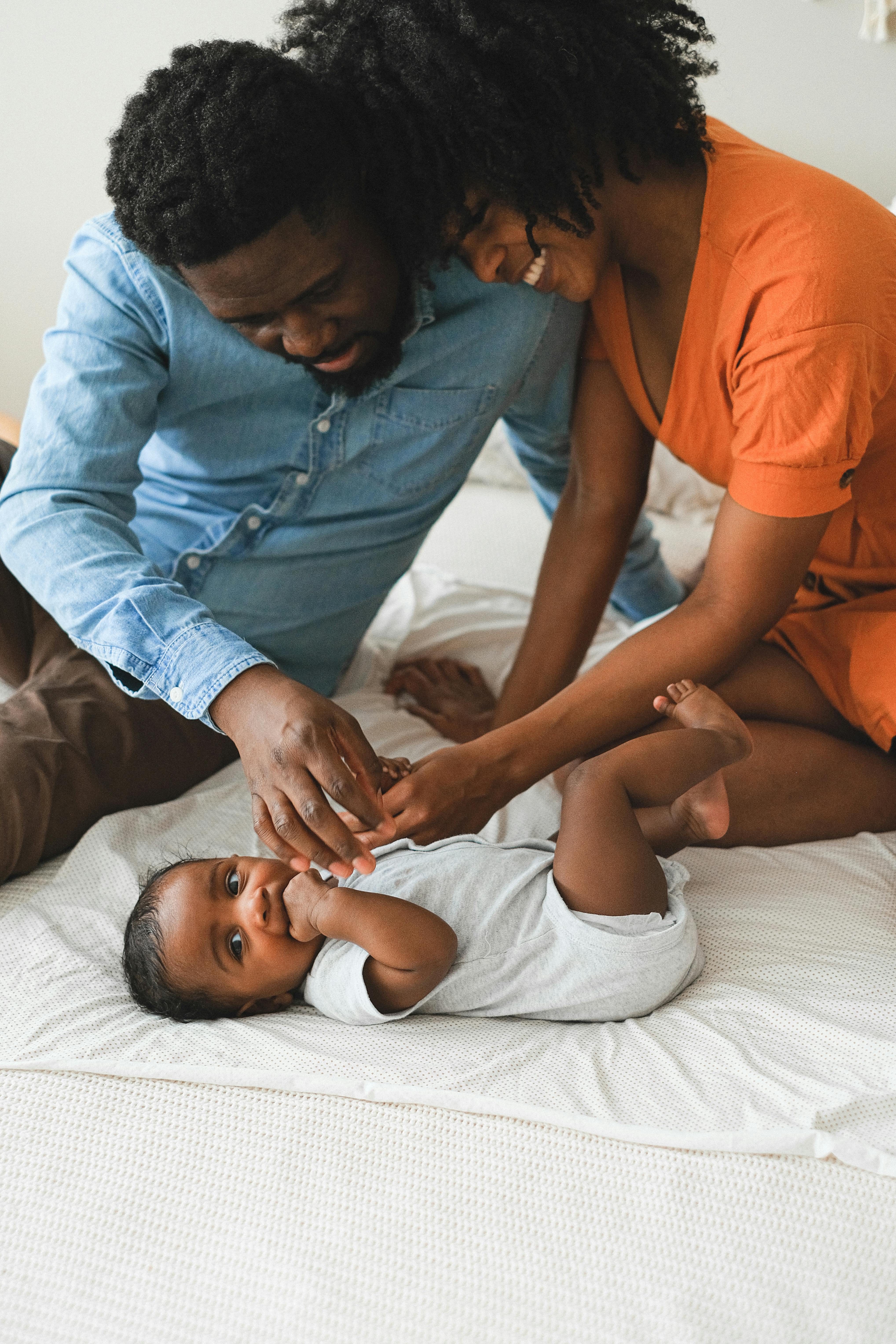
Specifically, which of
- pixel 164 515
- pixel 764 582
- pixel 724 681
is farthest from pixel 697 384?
pixel 164 515

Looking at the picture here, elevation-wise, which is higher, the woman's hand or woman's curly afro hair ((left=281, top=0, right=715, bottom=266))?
woman's curly afro hair ((left=281, top=0, right=715, bottom=266))

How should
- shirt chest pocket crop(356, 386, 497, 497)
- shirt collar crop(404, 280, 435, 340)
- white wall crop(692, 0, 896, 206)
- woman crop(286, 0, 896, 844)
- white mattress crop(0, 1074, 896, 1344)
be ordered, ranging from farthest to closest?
white wall crop(692, 0, 896, 206), shirt chest pocket crop(356, 386, 497, 497), shirt collar crop(404, 280, 435, 340), woman crop(286, 0, 896, 844), white mattress crop(0, 1074, 896, 1344)

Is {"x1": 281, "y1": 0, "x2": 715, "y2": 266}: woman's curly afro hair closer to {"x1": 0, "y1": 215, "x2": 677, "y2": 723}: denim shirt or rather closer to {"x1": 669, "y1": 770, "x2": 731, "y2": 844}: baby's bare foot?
{"x1": 0, "y1": 215, "x2": 677, "y2": 723}: denim shirt

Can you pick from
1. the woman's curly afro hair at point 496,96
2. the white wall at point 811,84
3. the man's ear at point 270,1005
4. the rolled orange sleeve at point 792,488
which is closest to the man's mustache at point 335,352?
the woman's curly afro hair at point 496,96

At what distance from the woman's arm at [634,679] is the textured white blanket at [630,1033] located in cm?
19

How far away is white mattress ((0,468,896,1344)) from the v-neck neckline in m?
0.73

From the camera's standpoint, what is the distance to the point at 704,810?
1080mm

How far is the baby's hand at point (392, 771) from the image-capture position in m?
1.07

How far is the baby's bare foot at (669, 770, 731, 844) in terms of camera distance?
1078mm

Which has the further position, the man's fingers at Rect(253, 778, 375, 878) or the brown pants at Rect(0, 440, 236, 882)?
the brown pants at Rect(0, 440, 236, 882)

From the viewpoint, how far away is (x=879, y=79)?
1911mm

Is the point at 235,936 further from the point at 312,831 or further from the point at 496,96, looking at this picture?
the point at 496,96

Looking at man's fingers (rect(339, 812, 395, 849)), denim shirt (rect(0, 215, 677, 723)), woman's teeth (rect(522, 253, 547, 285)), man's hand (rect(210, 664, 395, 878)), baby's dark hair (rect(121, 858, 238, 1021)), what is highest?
woman's teeth (rect(522, 253, 547, 285))

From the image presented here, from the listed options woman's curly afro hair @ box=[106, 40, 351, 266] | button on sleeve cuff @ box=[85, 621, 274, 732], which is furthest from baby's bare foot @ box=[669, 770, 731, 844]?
woman's curly afro hair @ box=[106, 40, 351, 266]
